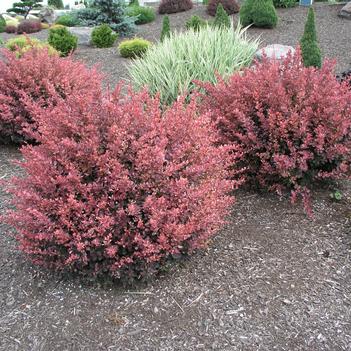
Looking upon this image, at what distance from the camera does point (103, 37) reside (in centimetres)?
1205

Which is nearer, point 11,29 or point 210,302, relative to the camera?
point 210,302

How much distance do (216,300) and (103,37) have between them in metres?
10.3

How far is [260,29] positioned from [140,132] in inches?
437

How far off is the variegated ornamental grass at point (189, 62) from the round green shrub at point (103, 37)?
561 centimetres

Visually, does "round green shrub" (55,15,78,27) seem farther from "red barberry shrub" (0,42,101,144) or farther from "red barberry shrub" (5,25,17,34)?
"red barberry shrub" (0,42,101,144)

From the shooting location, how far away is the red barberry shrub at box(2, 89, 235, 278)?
283 centimetres

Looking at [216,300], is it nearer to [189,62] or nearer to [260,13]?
[189,62]

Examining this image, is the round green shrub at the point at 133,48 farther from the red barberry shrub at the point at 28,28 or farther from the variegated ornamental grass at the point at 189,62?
the red barberry shrub at the point at 28,28

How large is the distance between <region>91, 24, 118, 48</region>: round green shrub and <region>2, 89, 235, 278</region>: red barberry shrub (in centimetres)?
949

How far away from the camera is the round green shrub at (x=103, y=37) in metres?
12.0

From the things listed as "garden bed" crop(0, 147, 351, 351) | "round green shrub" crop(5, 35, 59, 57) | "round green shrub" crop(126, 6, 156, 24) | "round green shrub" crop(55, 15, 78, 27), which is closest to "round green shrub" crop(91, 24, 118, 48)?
"round green shrub" crop(5, 35, 59, 57)

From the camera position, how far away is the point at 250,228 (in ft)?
12.4

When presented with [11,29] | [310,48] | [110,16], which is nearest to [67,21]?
[11,29]

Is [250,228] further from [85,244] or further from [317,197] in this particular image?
[85,244]
